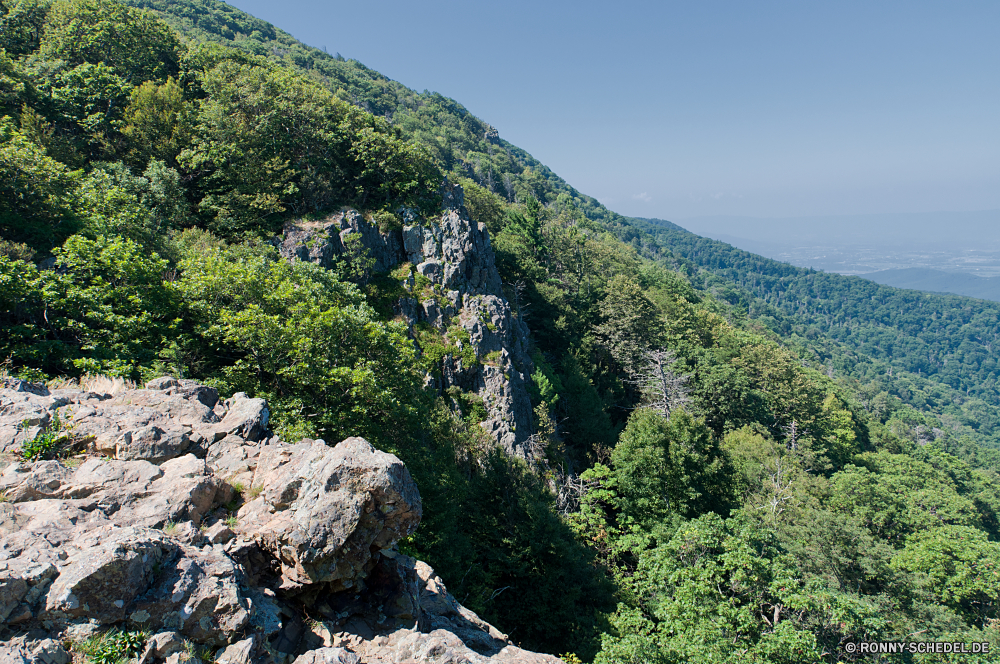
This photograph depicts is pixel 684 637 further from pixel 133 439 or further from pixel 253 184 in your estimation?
pixel 253 184

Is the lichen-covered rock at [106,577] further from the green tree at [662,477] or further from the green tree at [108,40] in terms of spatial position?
the green tree at [108,40]

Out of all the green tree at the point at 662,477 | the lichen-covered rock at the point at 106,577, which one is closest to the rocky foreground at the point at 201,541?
the lichen-covered rock at the point at 106,577

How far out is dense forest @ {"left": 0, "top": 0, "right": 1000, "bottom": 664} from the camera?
1639cm

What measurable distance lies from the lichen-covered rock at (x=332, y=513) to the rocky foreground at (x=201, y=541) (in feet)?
0.10

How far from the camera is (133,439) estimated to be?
9.87 metres

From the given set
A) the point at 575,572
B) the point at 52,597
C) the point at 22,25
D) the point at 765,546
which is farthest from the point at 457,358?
the point at 22,25

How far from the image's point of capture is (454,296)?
3906 centimetres

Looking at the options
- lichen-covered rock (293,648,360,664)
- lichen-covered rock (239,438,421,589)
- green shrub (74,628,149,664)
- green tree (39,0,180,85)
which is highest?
green tree (39,0,180,85)

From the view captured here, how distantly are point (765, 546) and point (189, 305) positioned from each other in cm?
2749

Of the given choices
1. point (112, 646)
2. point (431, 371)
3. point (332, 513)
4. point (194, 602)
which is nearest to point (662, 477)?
point (431, 371)

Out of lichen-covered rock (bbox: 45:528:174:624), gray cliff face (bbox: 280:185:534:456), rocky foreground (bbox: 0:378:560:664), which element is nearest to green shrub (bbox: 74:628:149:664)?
rocky foreground (bbox: 0:378:560:664)

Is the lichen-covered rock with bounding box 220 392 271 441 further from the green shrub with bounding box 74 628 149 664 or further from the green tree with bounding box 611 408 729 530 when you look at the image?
the green tree with bounding box 611 408 729 530

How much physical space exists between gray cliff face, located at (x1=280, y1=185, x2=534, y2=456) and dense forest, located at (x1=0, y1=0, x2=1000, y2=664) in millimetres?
1640

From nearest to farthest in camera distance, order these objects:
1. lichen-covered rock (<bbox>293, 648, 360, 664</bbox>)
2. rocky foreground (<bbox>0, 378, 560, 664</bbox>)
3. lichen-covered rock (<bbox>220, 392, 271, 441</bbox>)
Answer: rocky foreground (<bbox>0, 378, 560, 664</bbox>) → lichen-covered rock (<bbox>293, 648, 360, 664</bbox>) → lichen-covered rock (<bbox>220, 392, 271, 441</bbox>)
